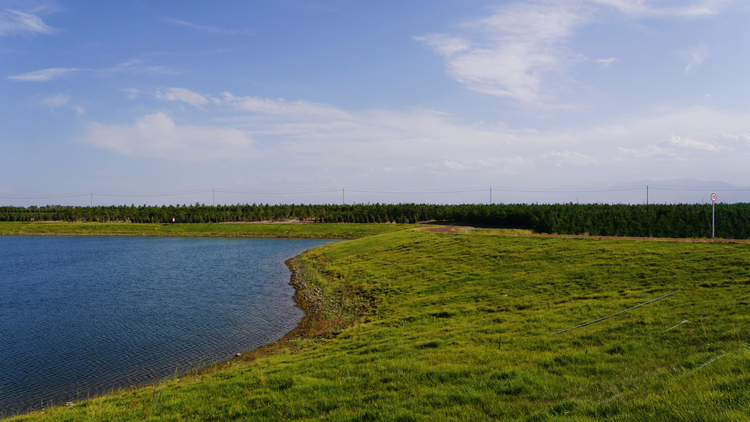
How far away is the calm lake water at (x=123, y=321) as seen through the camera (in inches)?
594

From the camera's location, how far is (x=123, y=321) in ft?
73.4

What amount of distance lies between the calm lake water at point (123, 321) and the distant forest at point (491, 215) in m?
37.7

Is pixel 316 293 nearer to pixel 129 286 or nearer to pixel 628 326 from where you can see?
pixel 129 286

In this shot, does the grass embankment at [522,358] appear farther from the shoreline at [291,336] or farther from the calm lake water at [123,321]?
the calm lake water at [123,321]

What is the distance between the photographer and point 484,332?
539 inches

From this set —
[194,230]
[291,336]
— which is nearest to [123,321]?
[291,336]

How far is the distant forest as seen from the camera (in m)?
43.2

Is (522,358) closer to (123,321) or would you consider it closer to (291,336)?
(291,336)

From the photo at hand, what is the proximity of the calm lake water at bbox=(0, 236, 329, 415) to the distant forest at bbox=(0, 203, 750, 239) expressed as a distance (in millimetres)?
37709

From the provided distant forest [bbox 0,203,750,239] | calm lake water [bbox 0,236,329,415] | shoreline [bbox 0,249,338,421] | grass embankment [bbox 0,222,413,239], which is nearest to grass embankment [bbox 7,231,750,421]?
shoreline [bbox 0,249,338,421]

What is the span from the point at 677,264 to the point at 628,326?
10322 mm

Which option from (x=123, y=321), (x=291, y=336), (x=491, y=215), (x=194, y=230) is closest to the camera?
(x=291, y=336)

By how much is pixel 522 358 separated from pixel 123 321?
871 inches

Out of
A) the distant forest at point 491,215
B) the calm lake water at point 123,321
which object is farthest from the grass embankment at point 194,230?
the calm lake water at point 123,321
